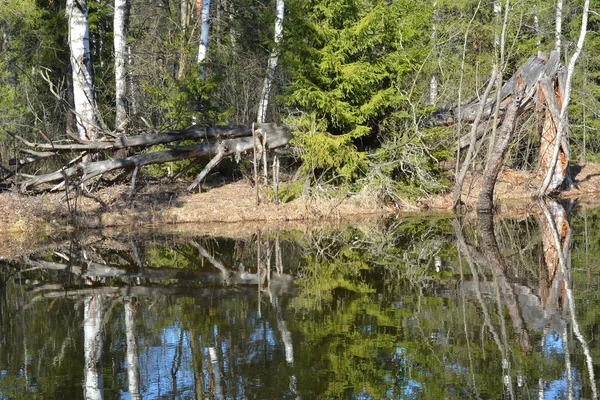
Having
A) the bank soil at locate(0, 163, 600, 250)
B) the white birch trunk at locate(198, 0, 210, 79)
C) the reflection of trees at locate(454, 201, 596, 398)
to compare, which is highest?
the white birch trunk at locate(198, 0, 210, 79)

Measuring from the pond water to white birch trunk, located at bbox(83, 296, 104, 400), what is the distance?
3cm

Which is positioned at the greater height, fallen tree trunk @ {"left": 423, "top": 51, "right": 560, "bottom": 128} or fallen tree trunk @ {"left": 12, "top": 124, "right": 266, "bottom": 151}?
fallen tree trunk @ {"left": 423, "top": 51, "right": 560, "bottom": 128}

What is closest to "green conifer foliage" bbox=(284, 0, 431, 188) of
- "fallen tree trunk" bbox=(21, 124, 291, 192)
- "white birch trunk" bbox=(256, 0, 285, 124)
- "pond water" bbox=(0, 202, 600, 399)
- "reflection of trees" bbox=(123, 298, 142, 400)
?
"fallen tree trunk" bbox=(21, 124, 291, 192)

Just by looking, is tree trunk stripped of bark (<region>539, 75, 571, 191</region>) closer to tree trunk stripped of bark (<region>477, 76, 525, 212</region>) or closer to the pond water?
tree trunk stripped of bark (<region>477, 76, 525, 212</region>)

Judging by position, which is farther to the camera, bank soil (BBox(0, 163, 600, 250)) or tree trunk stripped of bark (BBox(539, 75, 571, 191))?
tree trunk stripped of bark (BBox(539, 75, 571, 191))

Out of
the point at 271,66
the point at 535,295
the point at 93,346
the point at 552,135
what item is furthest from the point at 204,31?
the point at 93,346

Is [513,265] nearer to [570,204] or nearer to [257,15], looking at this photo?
[570,204]

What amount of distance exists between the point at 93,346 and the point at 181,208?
10.3 metres

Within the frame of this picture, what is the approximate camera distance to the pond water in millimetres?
6055

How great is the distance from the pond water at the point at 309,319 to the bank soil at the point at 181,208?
8.72 feet

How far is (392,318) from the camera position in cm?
797

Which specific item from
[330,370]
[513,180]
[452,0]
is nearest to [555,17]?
[452,0]

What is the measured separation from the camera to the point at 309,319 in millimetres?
8125

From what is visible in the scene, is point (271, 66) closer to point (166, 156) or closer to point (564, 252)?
point (166, 156)
